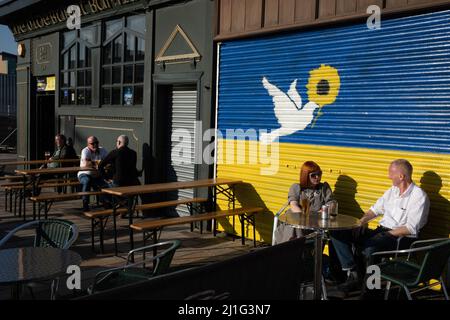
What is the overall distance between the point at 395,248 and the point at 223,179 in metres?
3.36

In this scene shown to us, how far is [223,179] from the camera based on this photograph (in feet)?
25.1

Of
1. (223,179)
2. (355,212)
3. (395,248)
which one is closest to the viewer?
(395,248)

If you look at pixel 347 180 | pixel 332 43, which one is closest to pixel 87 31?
pixel 332 43

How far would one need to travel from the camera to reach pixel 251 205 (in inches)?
295

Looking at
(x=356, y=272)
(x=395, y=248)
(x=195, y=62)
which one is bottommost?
(x=356, y=272)

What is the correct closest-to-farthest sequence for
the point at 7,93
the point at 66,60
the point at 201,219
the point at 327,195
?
the point at 327,195
the point at 201,219
the point at 66,60
the point at 7,93

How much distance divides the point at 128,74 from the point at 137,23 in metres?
1.10

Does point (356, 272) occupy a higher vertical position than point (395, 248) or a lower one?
lower

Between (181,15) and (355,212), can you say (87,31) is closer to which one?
(181,15)

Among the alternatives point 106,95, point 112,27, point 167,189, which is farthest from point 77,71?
point 167,189

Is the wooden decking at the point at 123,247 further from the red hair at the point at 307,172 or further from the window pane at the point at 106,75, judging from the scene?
the window pane at the point at 106,75

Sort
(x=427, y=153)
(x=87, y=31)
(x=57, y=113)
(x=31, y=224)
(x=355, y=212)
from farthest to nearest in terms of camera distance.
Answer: (x=57, y=113)
(x=87, y=31)
(x=355, y=212)
(x=427, y=153)
(x=31, y=224)

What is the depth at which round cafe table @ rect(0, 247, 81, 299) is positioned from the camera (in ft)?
10.3

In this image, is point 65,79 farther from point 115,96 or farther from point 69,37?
point 115,96
